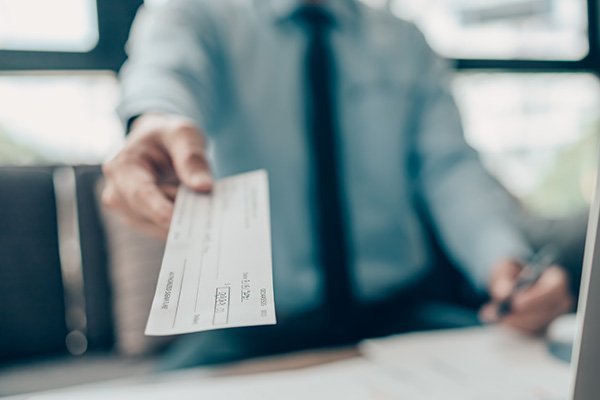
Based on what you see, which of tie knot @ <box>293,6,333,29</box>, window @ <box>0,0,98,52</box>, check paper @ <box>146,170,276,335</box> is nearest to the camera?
check paper @ <box>146,170,276,335</box>

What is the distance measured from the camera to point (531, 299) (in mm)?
520

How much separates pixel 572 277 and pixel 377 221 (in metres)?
0.40

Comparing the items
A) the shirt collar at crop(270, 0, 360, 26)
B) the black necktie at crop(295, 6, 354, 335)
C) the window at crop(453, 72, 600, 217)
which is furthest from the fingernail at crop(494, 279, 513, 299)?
the window at crop(453, 72, 600, 217)

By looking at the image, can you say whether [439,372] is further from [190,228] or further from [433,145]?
[433,145]

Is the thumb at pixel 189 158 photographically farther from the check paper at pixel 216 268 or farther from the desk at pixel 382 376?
the desk at pixel 382 376

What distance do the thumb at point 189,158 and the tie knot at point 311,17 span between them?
1.82 feet

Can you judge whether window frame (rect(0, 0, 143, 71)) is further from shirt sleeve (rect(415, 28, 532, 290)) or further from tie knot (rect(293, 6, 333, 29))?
shirt sleeve (rect(415, 28, 532, 290))

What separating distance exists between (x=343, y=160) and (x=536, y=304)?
381mm

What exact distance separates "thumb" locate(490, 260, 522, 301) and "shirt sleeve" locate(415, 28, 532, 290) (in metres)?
0.02

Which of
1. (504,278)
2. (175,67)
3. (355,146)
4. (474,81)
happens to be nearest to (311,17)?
(355,146)

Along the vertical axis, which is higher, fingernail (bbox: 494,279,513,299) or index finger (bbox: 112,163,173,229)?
index finger (bbox: 112,163,173,229)

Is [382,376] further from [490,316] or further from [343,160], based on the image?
[343,160]

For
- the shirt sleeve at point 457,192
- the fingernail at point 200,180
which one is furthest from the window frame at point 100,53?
the fingernail at point 200,180

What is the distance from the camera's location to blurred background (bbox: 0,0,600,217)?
3.20 feet
